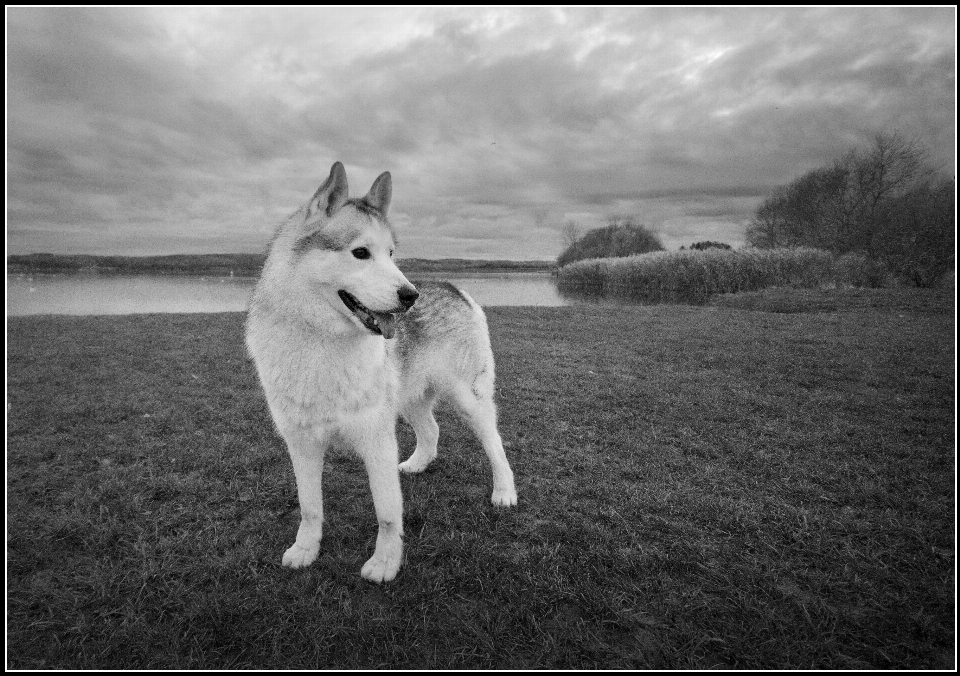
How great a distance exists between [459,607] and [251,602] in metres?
1.38

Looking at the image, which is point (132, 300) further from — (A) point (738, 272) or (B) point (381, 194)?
(A) point (738, 272)

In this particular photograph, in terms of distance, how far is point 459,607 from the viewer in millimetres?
2861

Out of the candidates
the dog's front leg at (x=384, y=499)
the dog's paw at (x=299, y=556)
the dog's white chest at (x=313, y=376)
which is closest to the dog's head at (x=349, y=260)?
the dog's white chest at (x=313, y=376)

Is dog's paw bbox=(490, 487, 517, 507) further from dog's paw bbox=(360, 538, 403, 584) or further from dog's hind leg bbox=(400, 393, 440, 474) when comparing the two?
dog's paw bbox=(360, 538, 403, 584)

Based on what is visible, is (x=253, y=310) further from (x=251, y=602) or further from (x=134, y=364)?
(x=134, y=364)

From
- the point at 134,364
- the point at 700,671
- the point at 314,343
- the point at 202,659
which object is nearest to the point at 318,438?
the point at 314,343

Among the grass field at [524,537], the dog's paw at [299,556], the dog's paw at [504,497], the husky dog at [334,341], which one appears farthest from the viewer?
the dog's paw at [504,497]

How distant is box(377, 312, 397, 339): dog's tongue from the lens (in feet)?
9.27

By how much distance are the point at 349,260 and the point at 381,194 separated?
2.43 ft

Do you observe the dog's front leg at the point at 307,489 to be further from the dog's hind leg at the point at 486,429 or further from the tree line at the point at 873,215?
the tree line at the point at 873,215

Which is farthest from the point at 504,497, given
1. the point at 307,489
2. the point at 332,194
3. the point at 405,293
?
the point at 332,194

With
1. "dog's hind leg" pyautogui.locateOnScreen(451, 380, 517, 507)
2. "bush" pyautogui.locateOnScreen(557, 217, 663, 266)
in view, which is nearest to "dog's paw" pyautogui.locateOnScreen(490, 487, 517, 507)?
"dog's hind leg" pyautogui.locateOnScreen(451, 380, 517, 507)

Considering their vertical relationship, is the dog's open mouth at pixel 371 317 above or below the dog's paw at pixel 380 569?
above

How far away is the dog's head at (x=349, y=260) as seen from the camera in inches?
107
